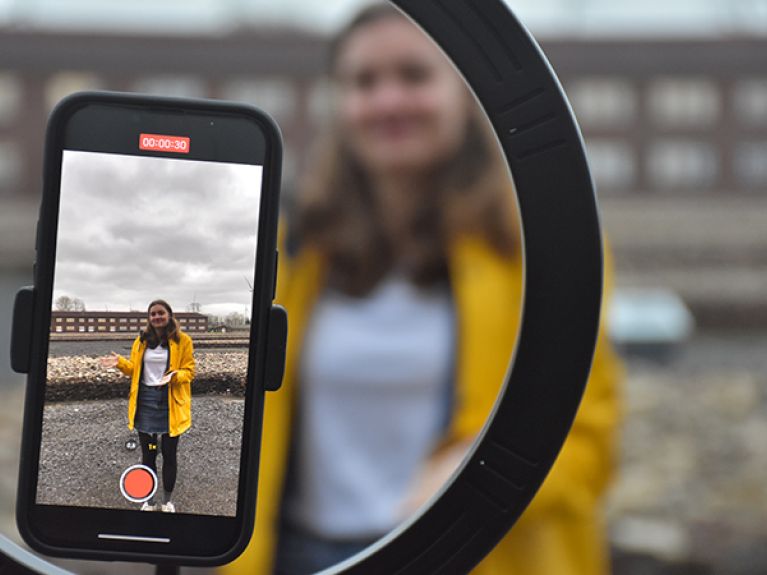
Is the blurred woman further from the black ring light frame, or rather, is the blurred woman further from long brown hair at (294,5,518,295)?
the black ring light frame

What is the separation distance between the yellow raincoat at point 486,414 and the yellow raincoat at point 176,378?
0.59m

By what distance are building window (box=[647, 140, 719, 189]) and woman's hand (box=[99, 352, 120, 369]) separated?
10534 mm

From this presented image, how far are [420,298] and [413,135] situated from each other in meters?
0.26

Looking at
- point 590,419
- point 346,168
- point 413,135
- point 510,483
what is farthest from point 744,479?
point 510,483

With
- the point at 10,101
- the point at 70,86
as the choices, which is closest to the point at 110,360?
the point at 70,86

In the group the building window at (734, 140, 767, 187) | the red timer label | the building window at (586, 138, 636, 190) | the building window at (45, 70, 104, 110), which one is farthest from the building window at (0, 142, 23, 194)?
the red timer label

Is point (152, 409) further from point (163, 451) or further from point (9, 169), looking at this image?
point (9, 169)

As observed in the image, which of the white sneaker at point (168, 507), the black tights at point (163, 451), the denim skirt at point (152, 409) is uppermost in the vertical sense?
the denim skirt at point (152, 409)

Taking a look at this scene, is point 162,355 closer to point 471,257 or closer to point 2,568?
point 2,568

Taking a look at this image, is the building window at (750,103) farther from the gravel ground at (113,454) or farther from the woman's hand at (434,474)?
the gravel ground at (113,454)

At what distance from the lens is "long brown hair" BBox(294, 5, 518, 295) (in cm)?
88

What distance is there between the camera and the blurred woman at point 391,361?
0.84 metres

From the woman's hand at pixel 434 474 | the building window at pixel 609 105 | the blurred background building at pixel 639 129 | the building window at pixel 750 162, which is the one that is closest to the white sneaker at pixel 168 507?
the woman's hand at pixel 434 474

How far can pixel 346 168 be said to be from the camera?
36.8 inches
